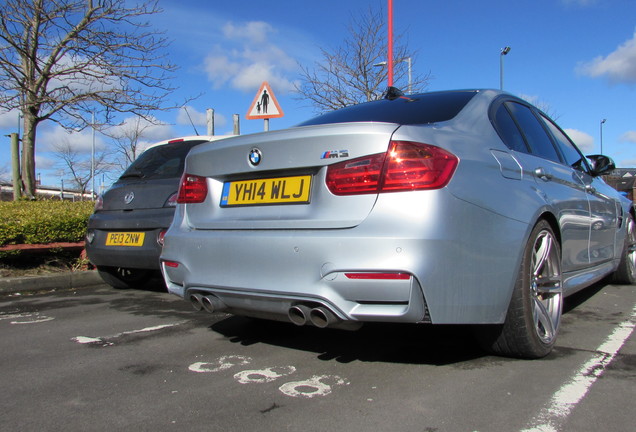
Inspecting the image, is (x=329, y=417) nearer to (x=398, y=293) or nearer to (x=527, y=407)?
(x=398, y=293)

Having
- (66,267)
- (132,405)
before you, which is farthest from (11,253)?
(132,405)

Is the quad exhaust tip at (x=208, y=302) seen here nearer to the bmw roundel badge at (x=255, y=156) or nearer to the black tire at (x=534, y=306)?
the bmw roundel badge at (x=255, y=156)

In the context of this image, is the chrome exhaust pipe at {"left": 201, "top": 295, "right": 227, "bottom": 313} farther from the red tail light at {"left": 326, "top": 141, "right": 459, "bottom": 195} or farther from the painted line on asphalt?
the painted line on asphalt

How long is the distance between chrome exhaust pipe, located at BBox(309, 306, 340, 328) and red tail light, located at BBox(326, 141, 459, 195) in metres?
0.55

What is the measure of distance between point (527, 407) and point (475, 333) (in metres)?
0.63

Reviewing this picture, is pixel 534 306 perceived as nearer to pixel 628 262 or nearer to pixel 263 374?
pixel 263 374

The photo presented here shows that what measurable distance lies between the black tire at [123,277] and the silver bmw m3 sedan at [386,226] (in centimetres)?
286

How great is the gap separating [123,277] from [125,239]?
1071 millimetres

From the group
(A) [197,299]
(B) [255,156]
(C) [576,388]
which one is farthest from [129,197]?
(C) [576,388]

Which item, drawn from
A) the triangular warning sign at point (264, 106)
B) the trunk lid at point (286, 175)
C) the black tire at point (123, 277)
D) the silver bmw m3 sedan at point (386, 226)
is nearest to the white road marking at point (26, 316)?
the black tire at point (123, 277)

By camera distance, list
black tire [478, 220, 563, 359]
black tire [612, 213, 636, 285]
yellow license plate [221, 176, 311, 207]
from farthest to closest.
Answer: black tire [612, 213, 636, 285] < black tire [478, 220, 563, 359] < yellow license plate [221, 176, 311, 207]

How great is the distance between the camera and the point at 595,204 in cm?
415

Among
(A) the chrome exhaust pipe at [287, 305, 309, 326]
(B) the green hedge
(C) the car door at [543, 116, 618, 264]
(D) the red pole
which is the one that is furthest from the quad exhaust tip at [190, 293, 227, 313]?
(D) the red pole

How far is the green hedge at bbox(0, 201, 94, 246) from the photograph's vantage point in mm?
5656
